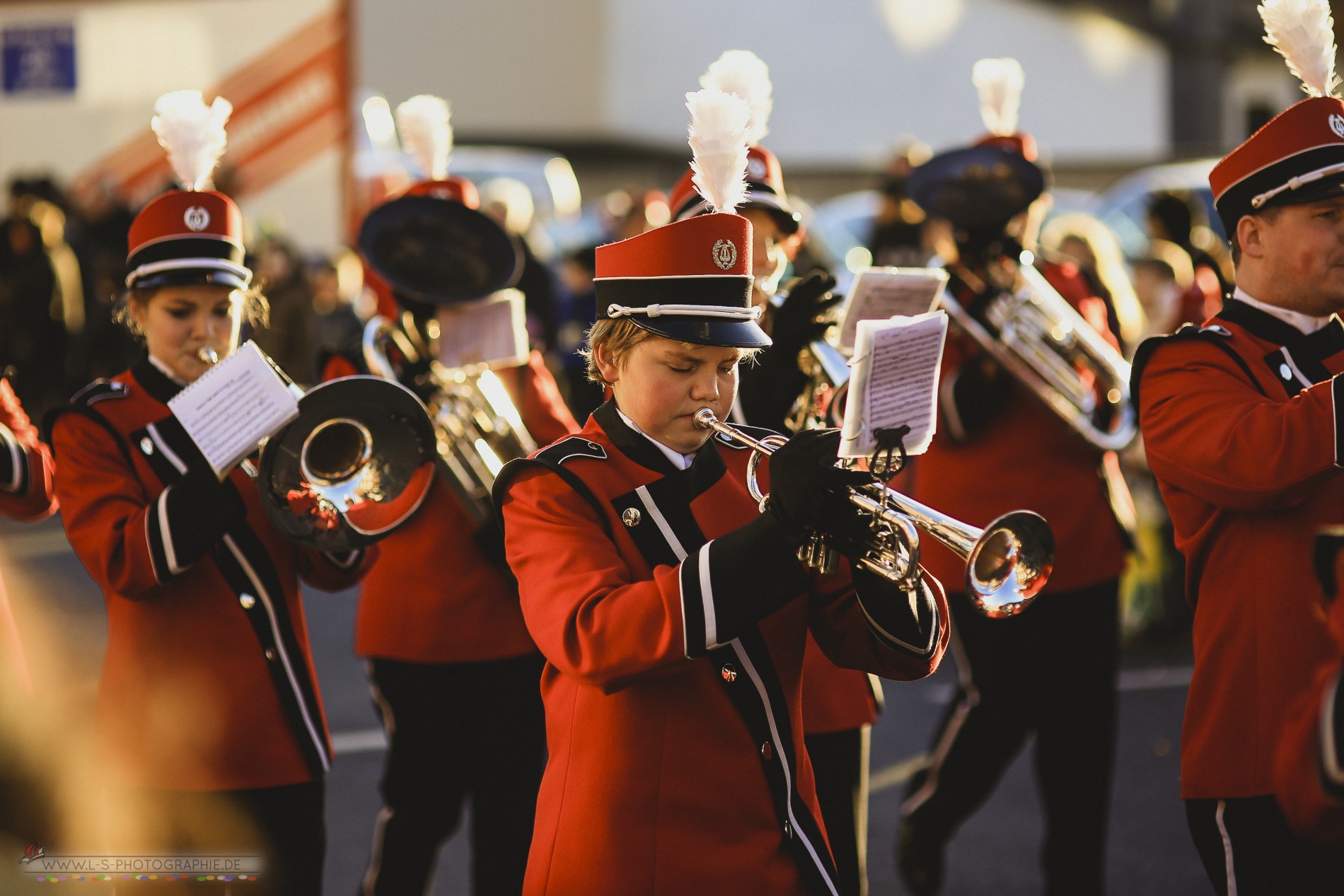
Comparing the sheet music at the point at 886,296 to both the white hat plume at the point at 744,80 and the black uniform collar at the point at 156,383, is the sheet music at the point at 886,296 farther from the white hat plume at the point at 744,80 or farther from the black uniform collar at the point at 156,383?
the black uniform collar at the point at 156,383

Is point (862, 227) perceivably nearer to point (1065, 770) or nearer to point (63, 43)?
point (63, 43)

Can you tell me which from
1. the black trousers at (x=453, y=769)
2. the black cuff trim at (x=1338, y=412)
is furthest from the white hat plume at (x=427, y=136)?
the black cuff trim at (x=1338, y=412)

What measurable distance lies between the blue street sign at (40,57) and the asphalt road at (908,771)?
17.8ft

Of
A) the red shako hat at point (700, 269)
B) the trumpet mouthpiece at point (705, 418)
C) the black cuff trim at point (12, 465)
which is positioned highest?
the red shako hat at point (700, 269)

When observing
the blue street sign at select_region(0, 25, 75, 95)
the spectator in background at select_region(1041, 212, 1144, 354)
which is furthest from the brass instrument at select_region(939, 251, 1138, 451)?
the blue street sign at select_region(0, 25, 75, 95)

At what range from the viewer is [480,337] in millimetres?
4480

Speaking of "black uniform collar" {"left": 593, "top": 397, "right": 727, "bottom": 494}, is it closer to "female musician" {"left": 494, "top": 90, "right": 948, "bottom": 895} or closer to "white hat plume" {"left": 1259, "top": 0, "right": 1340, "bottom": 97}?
"female musician" {"left": 494, "top": 90, "right": 948, "bottom": 895}

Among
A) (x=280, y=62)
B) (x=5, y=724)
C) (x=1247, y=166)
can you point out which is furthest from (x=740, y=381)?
(x=280, y=62)

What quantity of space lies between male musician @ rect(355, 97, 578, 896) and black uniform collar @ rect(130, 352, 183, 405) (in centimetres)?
84

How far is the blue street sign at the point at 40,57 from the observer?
41.6 ft

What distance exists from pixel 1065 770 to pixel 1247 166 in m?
2.07

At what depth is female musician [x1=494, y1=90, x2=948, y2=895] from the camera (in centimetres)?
243

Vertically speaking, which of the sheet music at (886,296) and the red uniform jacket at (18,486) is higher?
the sheet music at (886,296)

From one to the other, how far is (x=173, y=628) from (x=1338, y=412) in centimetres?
230
